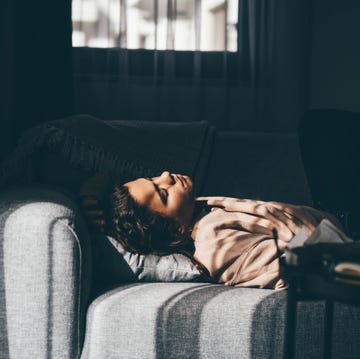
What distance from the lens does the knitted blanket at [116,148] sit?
1.78 metres

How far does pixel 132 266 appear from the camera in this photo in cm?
147

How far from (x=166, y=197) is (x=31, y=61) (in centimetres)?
107

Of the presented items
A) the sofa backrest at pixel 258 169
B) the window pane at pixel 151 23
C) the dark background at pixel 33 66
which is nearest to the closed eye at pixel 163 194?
the sofa backrest at pixel 258 169

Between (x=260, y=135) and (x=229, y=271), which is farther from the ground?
(x=260, y=135)

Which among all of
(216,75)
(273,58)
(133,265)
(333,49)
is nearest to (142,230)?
(133,265)

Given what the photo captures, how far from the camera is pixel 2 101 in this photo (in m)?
2.28

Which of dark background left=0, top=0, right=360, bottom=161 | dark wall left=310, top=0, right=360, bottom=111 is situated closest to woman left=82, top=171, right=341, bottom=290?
dark background left=0, top=0, right=360, bottom=161

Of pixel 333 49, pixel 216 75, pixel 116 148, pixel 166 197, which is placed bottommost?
pixel 166 197

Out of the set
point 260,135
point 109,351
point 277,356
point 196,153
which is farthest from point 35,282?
point 260,135

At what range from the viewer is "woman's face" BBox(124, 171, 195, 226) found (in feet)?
5.02

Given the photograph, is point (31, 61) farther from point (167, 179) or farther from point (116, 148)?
point (167, 179)

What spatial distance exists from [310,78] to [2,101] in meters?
1.44

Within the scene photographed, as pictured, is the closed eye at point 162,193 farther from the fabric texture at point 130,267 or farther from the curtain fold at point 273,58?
the curtain fold at point 273,58

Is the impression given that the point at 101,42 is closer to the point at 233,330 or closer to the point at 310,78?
the point at 310,78
